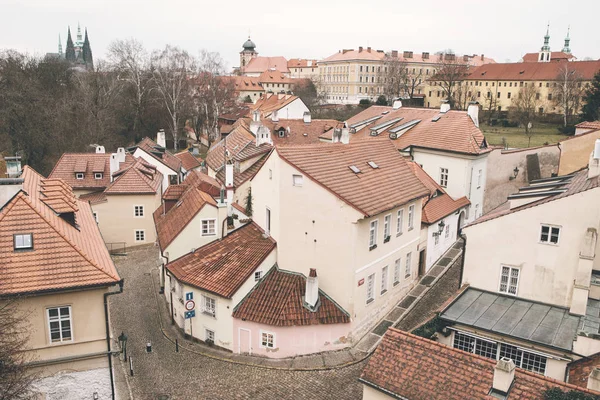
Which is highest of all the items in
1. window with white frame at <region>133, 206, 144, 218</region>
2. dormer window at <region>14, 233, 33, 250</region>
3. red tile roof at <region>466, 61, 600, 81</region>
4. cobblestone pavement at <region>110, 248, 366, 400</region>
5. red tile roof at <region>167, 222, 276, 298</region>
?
red tile roof at <region>466, 61, 600, 81</region>

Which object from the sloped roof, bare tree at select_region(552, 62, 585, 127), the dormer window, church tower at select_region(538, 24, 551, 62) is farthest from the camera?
Result: church tower at select_region(538, 24, 551, 62)

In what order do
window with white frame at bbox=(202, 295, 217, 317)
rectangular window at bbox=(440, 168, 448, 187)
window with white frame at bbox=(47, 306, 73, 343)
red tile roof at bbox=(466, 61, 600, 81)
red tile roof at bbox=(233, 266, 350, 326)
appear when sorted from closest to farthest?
window with white frame at bbox=(47, 306, 73, 343) < red tile roof at bbox=(233, 266, 350, 326) < window with white frame at bbox=(202, 295, 217, 317) < rectangular window at bbox=(440, 168, 448, 187) < red tile roof at bbox=(466, 61, 600, 81)

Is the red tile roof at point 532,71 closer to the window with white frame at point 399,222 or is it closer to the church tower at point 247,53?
the window with white frame at point 399,222

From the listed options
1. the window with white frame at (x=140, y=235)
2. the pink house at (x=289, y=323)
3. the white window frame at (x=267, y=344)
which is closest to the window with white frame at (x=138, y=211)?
the window with white frame at (x=140, y=235)

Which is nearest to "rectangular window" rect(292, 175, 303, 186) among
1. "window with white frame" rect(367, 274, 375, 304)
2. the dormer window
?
"window with white frame" rect(367, 274, 375, 304)

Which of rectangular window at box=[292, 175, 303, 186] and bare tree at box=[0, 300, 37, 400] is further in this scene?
rectangular window at box=[292, 175, 303, 186]

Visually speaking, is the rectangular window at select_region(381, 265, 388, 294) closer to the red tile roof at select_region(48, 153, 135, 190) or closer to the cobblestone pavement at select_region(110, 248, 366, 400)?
the cobblestone pavement at select_region(110, 248, 366, 400)

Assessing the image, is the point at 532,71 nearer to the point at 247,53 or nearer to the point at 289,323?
the point at 289,323
